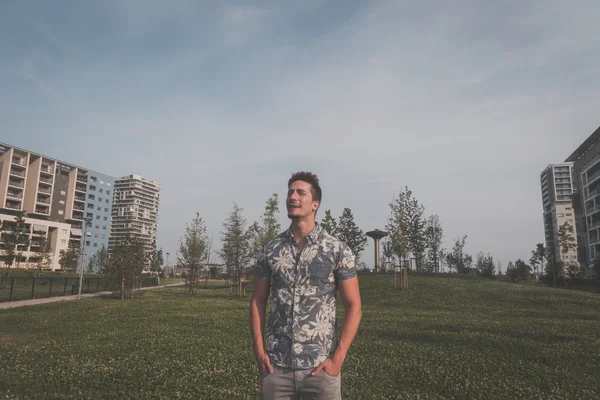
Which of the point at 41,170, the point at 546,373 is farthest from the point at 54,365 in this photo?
the point at 41,170

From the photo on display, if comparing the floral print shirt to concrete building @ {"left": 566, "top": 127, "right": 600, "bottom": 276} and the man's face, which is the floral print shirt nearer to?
the man's face

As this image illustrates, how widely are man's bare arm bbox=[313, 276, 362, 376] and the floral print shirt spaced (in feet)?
0.22

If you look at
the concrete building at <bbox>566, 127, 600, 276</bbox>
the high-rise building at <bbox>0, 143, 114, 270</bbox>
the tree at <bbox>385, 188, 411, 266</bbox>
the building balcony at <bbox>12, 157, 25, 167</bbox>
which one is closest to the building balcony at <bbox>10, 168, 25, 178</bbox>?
the high-rise building at <bbox>0, 143, 114, 270</bbox>

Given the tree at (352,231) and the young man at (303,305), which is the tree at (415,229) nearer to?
the tree at (352,231)

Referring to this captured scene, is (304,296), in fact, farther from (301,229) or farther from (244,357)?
(244,357)

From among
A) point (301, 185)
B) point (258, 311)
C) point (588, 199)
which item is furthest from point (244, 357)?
point (588, 199)

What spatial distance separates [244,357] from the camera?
11.8 m

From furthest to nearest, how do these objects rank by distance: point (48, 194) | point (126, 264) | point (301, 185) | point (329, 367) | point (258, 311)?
point (48, 194), point (126, 264), point (301, 185), point (258, 311), point (329, 367)

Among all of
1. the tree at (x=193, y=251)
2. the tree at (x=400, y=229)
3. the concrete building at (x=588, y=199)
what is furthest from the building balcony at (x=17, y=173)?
the concrete building at (x=588, y=199)

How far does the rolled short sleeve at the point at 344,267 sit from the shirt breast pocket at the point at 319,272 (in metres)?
0.09

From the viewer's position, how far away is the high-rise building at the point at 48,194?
98062 mm

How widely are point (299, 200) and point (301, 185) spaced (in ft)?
0.52

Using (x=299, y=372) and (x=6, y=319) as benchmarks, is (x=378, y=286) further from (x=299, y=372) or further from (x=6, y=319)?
(x=299, y=372)

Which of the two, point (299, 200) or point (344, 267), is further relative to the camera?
point (299, 200)
